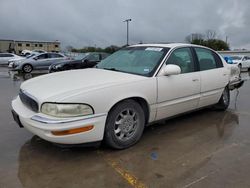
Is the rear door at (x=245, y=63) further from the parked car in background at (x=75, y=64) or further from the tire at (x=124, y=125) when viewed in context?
the tire at (x=124, y=125)

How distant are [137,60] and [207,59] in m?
1.59

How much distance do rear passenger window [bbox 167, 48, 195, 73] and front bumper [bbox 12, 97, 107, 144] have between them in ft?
5.65

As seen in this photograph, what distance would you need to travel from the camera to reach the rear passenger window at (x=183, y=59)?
4.25 metres

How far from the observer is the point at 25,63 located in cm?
1678

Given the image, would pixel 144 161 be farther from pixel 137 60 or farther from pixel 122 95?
pixel 137 60

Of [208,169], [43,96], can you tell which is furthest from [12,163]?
[208,169]

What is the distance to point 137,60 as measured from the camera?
4.32 meters

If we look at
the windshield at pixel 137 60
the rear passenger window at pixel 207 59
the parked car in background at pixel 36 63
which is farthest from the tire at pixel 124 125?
the parked car in background at pixel 36 63

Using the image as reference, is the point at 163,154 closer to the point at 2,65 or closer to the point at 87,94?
the point at 87,94

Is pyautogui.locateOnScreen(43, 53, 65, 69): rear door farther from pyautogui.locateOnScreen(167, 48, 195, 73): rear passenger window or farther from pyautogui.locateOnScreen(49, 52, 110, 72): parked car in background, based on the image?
pyautogui.locateOnScreen(167, 48, 195, 73): rear passenger window

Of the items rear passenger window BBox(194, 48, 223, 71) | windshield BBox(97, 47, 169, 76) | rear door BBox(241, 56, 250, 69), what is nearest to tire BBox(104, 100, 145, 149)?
windshield BBox(97, 47, 169, 76)

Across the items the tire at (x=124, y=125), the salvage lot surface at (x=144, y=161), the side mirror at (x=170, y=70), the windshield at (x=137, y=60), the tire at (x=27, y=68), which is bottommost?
the salvage lot surface at (x=144, y=161)

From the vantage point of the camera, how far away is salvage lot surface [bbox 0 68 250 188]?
2.79 metres

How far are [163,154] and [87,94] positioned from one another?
1365mm
